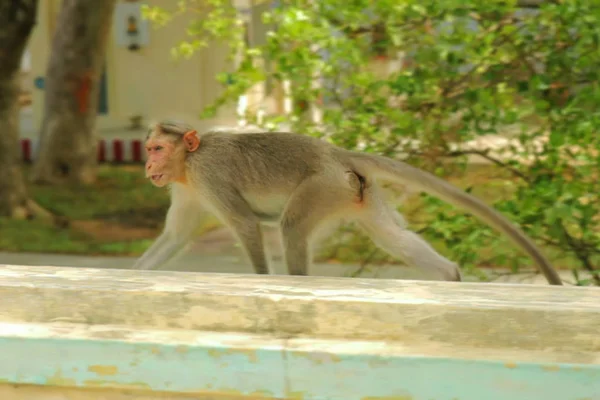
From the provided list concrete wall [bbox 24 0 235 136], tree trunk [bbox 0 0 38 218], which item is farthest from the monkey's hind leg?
concrete wall [bbox 24 0 235 136]

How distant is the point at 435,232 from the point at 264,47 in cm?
179

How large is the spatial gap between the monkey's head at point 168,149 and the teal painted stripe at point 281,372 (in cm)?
154

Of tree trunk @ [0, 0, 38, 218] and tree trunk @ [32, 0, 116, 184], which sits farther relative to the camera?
tree trunk @ [32, 0, 116, 184]

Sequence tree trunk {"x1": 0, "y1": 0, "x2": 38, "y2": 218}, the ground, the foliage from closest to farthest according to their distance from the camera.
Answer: the foliage
tree trunk {"x1": 0, "y1": 0, "x2": 38, "y2": 218}
the ground

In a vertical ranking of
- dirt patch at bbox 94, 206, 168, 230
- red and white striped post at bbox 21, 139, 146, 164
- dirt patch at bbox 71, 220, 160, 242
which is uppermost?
red and white striped post at bbox 21, 139, 146, 164

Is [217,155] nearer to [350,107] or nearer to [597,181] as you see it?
[350,107]

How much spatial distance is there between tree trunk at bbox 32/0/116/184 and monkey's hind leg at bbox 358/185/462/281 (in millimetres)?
8823

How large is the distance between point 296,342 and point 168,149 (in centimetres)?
179

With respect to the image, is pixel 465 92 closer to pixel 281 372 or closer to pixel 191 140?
pixel 191 140

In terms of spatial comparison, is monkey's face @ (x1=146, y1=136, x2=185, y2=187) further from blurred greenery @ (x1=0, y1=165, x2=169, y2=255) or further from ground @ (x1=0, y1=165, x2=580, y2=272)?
blurred greenery @ (x1=0, y1=165, x2=169, y2=255)

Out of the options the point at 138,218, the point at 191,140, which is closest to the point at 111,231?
the point at 138,218

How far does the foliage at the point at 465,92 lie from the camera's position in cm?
523

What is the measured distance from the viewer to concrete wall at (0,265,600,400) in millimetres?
2381

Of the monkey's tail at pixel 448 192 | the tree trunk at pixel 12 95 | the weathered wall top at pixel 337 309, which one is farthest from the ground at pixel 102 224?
the weathered wall top at pixel 337 309
